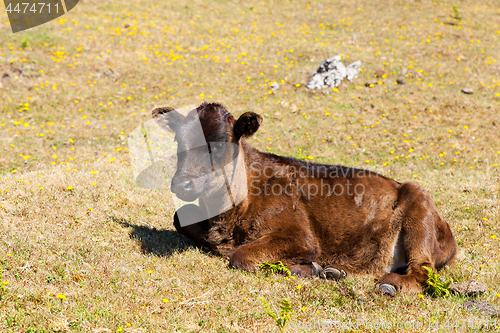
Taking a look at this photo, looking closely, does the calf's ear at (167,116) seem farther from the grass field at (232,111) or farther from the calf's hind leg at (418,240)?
the calf's hind leg at (418,240)

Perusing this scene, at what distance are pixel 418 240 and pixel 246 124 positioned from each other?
323 centimetres

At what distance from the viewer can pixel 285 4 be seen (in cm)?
2892

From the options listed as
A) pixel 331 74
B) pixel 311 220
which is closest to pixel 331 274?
pixel 311 220

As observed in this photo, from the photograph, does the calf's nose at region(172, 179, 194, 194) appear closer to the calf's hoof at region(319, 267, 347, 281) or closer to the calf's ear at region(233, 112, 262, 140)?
the calf's ear at region(233, 112, 262, 140)

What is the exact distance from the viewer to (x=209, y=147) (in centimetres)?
611

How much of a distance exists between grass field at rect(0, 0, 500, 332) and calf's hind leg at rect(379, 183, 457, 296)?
13.4 inches

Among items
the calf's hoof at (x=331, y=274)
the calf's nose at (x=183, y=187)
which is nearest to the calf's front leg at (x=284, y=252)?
the calf's hoof at (x=331, y=274)

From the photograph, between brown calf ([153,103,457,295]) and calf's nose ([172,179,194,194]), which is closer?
calf's nose ([172,179,194,194])

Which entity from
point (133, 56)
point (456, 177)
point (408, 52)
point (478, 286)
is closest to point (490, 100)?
point (408, 52)

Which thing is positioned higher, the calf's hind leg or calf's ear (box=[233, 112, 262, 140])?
calf's ear (box=[233, 112, 262, 140])

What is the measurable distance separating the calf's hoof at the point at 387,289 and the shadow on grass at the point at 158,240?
10.1 feet

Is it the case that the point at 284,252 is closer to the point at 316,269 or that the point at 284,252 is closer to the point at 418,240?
the point at 316,269

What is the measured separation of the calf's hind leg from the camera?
5.79m

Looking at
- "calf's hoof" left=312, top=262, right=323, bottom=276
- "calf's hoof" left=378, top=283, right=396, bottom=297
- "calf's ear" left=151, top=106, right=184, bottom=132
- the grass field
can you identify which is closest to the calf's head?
"calf's ear" left=151, top=106, right=184, bottom=132
